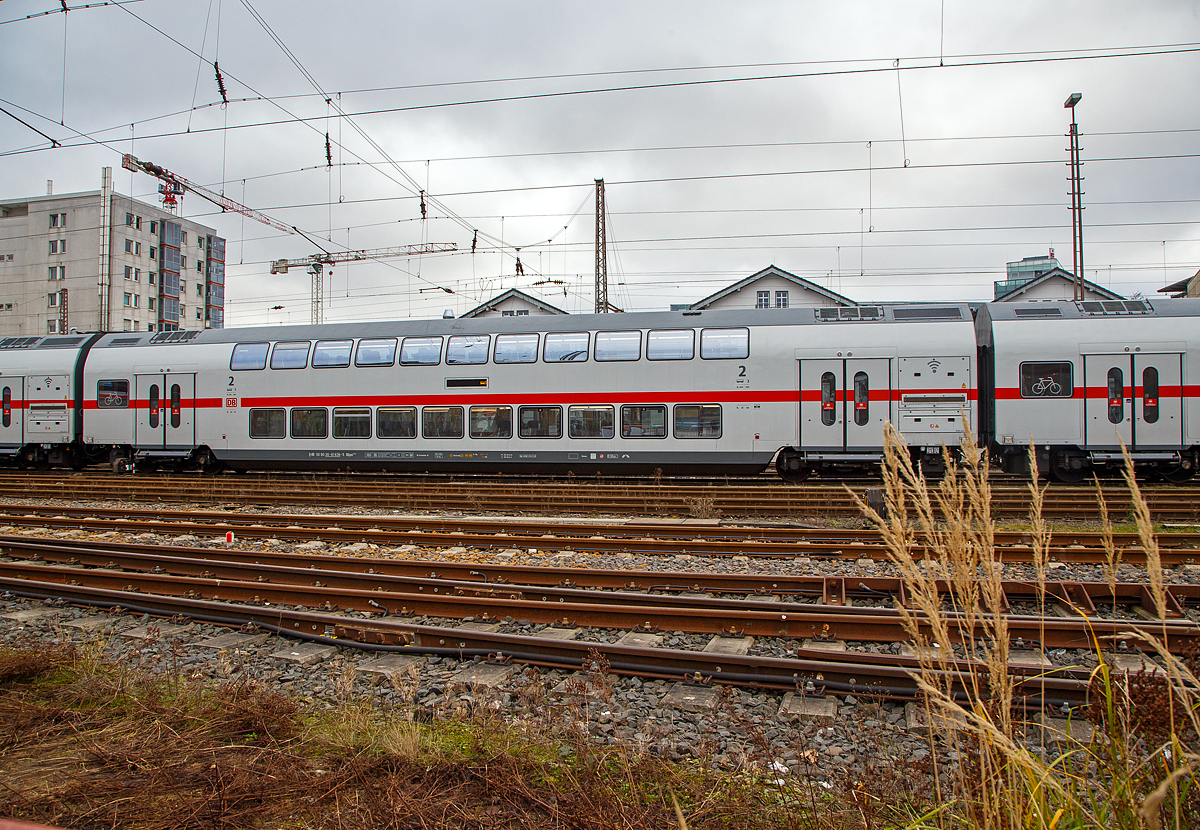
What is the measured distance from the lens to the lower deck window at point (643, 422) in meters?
14.5

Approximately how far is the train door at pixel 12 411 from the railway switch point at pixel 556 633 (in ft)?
65.4

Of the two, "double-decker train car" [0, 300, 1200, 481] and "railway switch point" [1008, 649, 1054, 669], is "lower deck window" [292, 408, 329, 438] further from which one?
"railway switch point" [1008, 649, 1054, 669]

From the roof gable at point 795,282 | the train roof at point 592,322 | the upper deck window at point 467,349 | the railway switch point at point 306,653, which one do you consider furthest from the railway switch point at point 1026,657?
the roof gable at point 795,282

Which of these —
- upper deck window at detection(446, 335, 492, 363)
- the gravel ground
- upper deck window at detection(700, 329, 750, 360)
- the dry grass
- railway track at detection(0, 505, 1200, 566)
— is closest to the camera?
the dry grass

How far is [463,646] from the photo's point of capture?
18.2ft

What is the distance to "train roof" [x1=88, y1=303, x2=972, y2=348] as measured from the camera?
13.9m

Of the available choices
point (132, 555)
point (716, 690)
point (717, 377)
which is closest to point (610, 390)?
point (717, 377)

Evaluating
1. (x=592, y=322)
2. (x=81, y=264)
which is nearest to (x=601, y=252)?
(x=592, y=322)

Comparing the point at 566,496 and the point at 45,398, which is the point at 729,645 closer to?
the point at 566,496

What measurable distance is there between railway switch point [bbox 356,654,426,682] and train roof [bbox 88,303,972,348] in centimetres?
1029

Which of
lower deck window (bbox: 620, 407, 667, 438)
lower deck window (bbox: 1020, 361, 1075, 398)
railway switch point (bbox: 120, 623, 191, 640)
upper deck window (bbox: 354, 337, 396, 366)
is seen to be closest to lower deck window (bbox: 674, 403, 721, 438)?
lower deck window (bbox: 620, 407, 667, 438)

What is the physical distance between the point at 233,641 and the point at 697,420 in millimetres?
10005

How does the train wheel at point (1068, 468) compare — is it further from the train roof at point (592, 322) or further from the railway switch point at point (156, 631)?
the railway switch point at point (156, 631)

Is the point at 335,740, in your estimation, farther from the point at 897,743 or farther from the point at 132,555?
the point at 132,555
